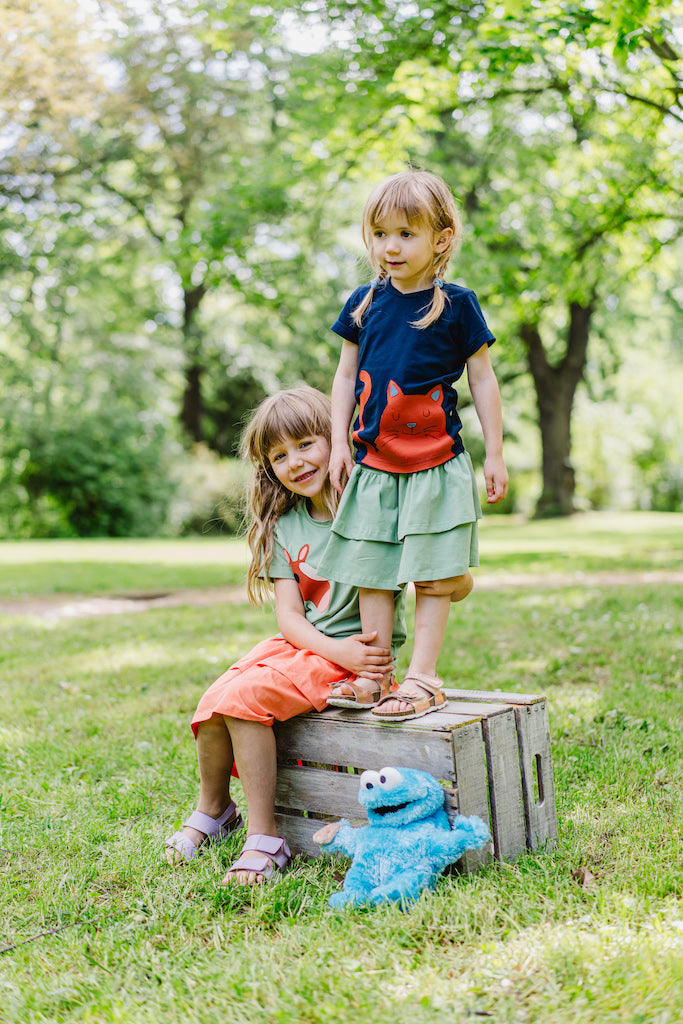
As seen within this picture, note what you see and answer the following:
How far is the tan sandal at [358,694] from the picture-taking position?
271 centimetres

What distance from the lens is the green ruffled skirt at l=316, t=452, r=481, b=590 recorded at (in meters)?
2.82

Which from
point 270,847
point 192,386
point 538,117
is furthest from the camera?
point 192,386

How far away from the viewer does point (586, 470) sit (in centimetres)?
3055

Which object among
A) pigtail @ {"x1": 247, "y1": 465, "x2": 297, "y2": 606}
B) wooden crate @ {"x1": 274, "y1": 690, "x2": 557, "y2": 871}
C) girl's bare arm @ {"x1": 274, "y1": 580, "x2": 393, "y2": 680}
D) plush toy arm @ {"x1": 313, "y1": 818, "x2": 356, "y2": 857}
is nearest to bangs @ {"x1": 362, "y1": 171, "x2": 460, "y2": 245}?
pigtail @ {"x1": 247, "y1": 465, "x2": 297, "y2": 606}

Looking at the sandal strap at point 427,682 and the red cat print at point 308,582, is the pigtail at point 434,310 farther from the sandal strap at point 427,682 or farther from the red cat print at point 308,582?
the sandal strap at point 427,682

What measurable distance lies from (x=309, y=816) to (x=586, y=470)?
29.0m

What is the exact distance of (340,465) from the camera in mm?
3021

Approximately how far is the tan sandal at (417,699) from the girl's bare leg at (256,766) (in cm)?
38

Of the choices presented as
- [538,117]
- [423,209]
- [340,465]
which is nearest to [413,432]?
[340,465]

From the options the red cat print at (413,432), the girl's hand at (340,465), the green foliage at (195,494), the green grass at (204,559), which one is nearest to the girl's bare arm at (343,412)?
the girl's hand at (340,465)

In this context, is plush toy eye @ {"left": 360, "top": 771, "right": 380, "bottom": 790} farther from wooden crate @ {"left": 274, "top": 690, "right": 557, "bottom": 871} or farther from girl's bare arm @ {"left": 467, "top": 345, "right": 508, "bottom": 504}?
girl's bare arm @ {"left": 467, "top": 345, "right": 508, "bottom": 504}

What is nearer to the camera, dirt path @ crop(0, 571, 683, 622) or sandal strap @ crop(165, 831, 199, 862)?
sandal strap @ crop(165, 831, 199, 862)

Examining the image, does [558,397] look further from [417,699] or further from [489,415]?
[417,699]

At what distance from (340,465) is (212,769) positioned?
1.07m
